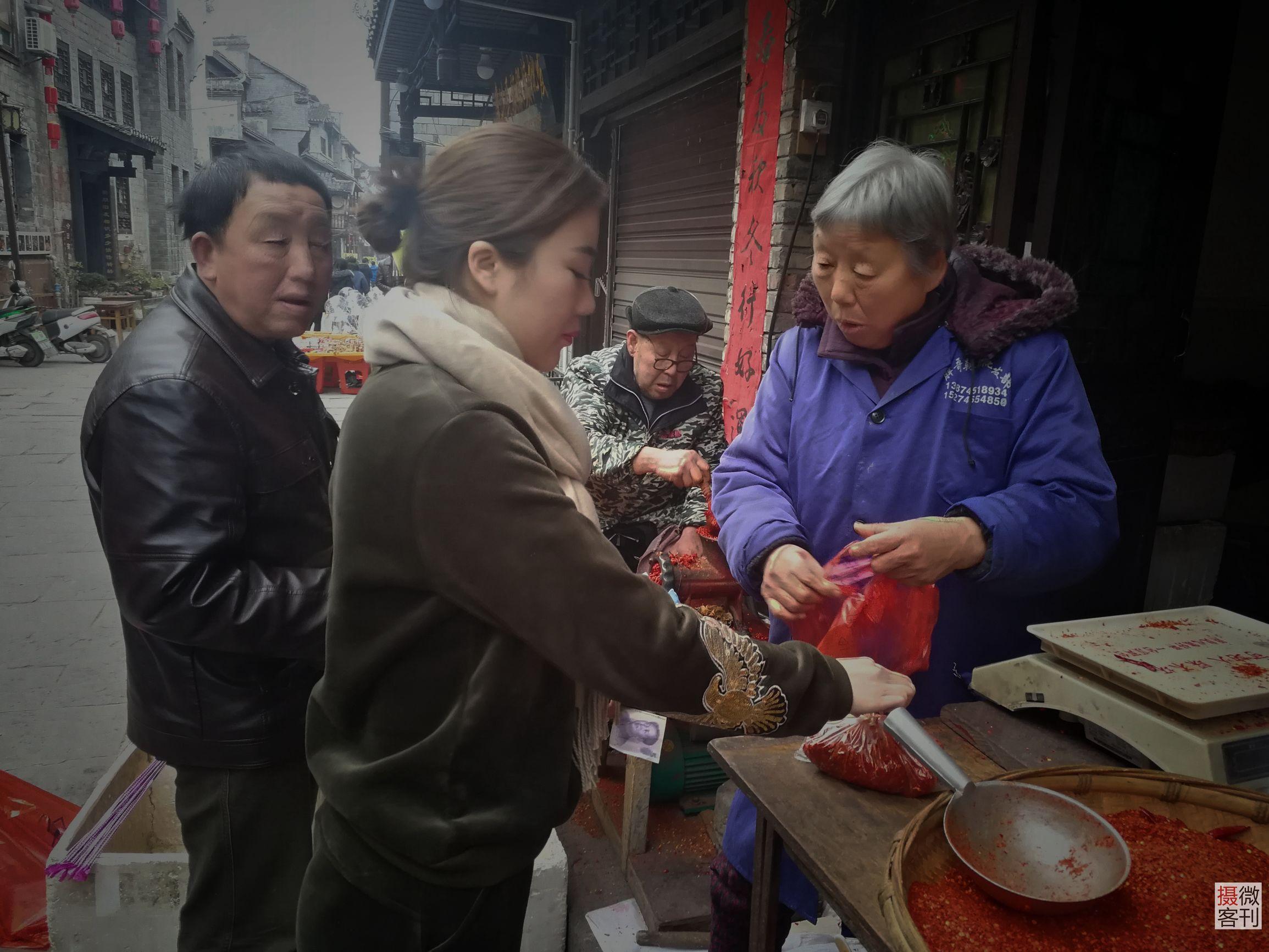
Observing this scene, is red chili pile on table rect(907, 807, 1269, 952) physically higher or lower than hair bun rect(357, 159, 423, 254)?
lower

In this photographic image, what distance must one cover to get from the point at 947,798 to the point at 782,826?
248mm

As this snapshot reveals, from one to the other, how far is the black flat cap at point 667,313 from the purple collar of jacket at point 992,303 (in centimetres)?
123

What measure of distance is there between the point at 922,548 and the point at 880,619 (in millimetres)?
156

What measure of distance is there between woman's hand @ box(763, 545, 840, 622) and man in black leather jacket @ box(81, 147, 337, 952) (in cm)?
96

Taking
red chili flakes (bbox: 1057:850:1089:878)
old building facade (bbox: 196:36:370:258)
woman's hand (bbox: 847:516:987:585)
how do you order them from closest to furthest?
red chili flakes (bbox: 1057:850:1089:878) < woman's hand (bbox: 847:516:987:585) < old building facade (bbox: 196:36:370:258)

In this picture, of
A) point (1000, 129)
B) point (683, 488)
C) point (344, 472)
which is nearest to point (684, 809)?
point (683, 488)

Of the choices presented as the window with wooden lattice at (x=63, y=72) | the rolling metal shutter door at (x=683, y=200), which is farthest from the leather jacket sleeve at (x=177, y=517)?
the rolling metal shutter door at (x=683, y=200)

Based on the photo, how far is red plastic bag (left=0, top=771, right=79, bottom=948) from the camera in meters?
2.19

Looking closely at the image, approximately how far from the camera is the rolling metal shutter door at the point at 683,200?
187 inches

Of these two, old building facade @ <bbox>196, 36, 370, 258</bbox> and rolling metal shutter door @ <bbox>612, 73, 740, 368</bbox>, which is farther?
rolling metal shutter door @ <bbox>612, 73, 740, 368</bbox>

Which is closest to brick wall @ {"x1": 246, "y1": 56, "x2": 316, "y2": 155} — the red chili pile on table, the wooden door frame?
the wooden door frame

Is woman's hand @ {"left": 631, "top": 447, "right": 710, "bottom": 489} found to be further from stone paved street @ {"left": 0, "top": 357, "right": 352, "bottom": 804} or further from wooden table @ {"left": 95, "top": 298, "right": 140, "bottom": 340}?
wooden table @ {"left": 95, "top": 298, "right": 140, "bottom": 340}

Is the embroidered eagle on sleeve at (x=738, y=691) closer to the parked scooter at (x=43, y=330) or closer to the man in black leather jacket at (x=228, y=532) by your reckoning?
the man in black leather jacket at (x=228, y=532)

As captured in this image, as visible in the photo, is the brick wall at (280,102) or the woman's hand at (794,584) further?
the brick wall at (280,102)
